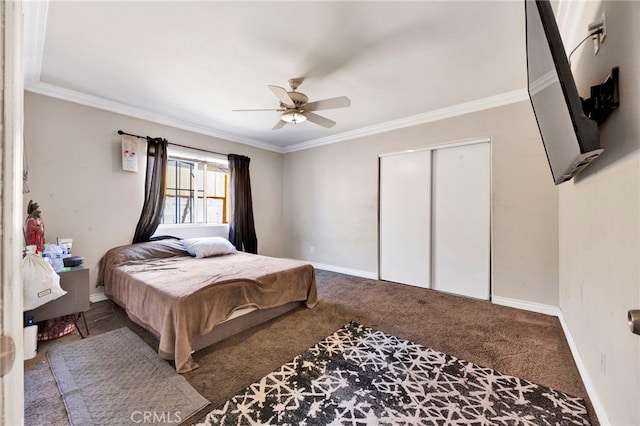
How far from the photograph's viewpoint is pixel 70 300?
224cm

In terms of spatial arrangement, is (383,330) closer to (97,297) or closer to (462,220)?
(462,220)

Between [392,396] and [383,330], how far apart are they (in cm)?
87

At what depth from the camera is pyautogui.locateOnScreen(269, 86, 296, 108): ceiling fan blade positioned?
2.22m

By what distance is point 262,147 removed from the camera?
510cm

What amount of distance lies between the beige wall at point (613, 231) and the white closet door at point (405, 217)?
191 centimetres

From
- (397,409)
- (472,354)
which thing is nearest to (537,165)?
(472,354)

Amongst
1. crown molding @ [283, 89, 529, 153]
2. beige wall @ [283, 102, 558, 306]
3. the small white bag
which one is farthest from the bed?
crown molding @ [283, 89, 529, 153]

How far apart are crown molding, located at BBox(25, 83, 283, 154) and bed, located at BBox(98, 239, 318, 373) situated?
1.74m

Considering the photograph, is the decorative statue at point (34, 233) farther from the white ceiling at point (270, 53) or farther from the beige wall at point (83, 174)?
the white ceiling at point (270, 53)

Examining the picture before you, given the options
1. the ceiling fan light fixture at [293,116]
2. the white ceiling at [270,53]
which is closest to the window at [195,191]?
the white ceiling at [270,53]

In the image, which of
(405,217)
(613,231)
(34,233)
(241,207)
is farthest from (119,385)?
(405,217)

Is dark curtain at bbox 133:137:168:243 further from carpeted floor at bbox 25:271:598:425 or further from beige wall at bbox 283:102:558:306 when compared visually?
beige wall at bbox 283:102:558:306

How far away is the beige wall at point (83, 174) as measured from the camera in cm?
279

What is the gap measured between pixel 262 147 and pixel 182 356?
401 centimetres
